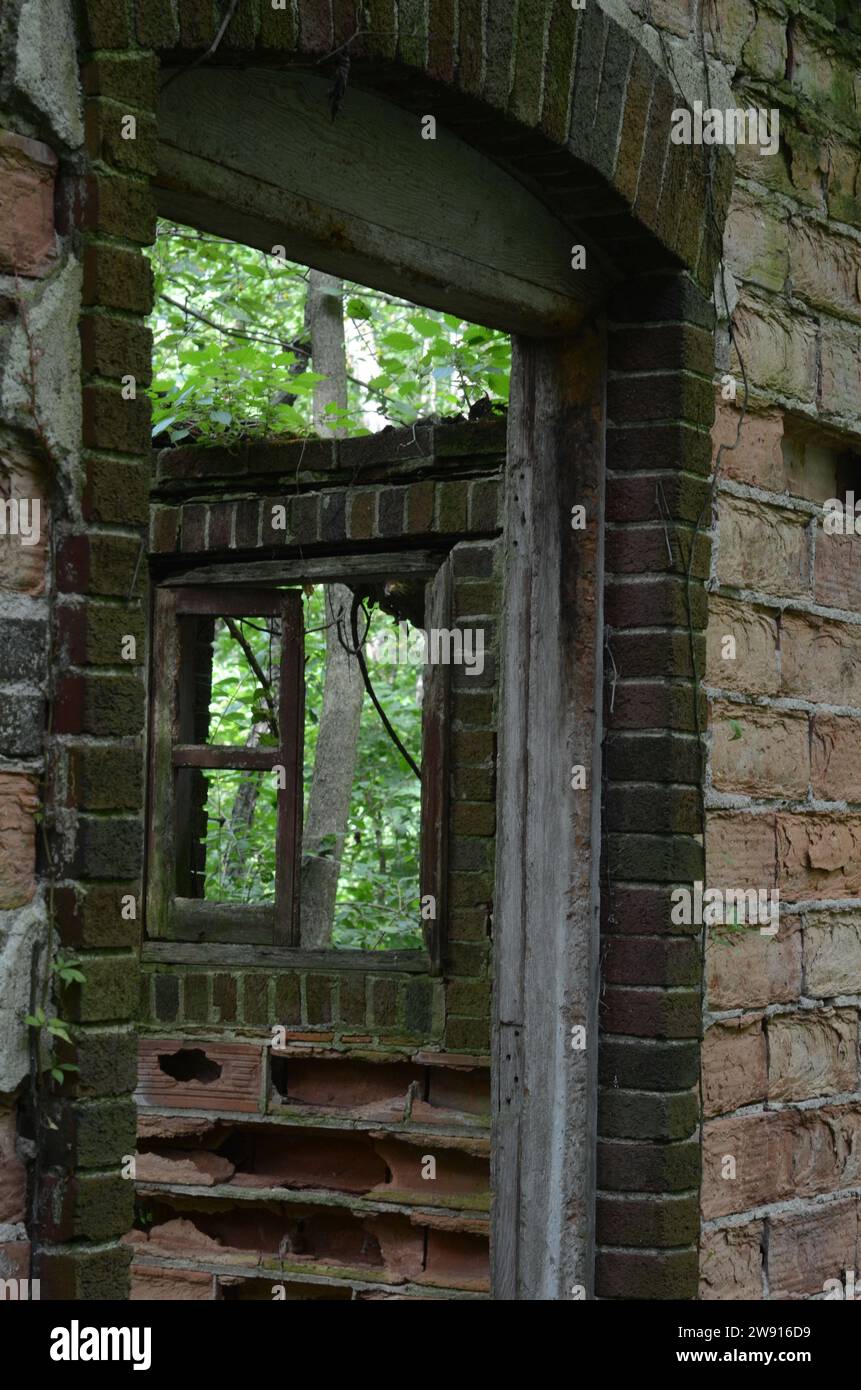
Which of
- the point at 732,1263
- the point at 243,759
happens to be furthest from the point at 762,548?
the point at 243,759

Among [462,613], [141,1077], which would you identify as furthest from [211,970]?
[462,613]

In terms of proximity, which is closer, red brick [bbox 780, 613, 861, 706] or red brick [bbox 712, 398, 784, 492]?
red brick [bbox 712, 398, 784, 492]

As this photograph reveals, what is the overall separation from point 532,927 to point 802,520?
1098 millimetres

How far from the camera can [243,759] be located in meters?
5.23

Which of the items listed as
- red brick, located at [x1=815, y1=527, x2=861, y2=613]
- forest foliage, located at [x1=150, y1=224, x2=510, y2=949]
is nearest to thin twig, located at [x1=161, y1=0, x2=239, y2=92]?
red brick, located at [x1=815, y1=527, x2=861, y2=613]

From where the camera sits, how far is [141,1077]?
535cm

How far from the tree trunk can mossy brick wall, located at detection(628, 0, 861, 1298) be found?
366cm

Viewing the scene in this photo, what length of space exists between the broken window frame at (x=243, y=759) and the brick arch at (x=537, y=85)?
190cm

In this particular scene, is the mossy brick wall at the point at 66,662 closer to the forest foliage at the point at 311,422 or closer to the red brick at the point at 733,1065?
the red brick at the point at 733,1065

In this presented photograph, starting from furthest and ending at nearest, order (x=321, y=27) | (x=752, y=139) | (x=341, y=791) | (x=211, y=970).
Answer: (x=341, y=791)
(x=211, y=970)
(x=752, y=139)
(x=321, y=27)

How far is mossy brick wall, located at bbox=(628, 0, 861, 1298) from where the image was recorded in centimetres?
331

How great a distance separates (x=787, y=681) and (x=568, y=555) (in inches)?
24.5

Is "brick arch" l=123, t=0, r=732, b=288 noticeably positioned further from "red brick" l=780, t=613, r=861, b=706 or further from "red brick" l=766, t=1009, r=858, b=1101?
"red brick" l=766, t=1009, r=858, b=1101

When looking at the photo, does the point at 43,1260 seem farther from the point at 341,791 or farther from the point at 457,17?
the point at 341,791
